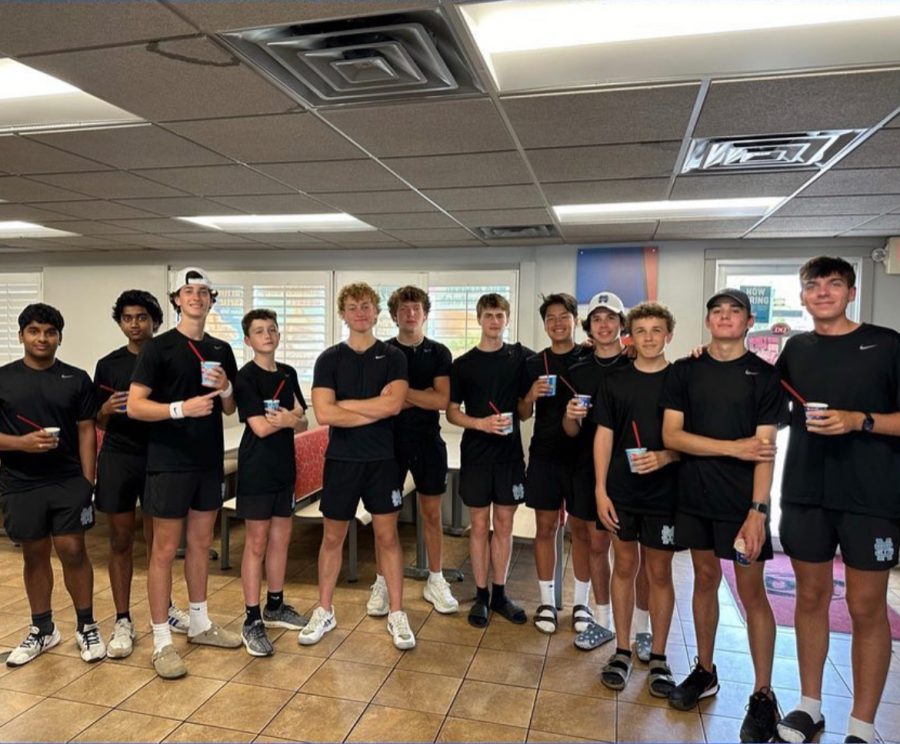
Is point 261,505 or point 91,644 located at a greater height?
point 261,505

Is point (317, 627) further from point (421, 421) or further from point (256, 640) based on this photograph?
point (421, 421)

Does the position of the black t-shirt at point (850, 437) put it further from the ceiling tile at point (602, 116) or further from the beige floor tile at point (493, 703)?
the beige floor tile at point (493, 703)

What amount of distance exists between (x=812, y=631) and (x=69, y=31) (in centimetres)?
335

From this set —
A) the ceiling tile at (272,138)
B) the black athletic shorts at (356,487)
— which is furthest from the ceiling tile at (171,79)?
the black athletic shorts at (356,487)

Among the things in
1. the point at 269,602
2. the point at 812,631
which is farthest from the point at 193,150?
the point at 812,631

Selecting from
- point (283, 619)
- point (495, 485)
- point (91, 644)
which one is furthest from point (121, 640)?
point (495, 485)

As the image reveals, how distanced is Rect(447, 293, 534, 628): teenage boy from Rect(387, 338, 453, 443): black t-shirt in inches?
6.2

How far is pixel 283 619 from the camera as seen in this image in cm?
324

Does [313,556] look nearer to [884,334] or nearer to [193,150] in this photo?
[193,150]

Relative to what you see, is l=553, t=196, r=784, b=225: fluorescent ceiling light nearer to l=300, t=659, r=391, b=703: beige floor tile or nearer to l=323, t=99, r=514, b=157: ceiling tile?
l=323, t=99, r=514, b=157: ceiling tile

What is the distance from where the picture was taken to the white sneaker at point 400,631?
9.89 feet

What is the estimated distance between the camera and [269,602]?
327 centimetres

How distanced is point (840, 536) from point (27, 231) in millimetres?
6746

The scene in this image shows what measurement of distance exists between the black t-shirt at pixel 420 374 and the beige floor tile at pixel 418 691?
1.24 metres
